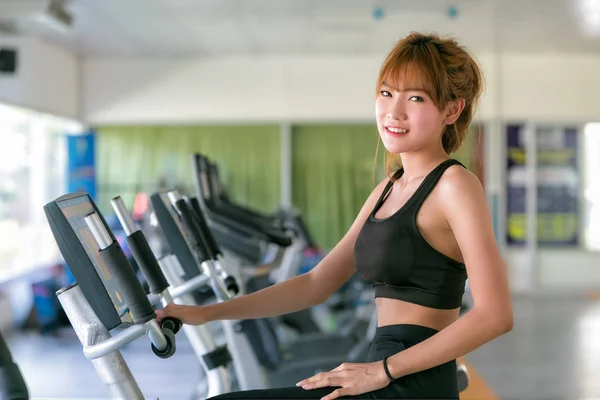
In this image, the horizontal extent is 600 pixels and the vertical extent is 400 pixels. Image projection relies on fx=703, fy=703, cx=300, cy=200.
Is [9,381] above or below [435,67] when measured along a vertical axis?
below

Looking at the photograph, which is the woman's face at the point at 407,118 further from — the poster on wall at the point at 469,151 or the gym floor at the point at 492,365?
the gym floor at the point at 492,365

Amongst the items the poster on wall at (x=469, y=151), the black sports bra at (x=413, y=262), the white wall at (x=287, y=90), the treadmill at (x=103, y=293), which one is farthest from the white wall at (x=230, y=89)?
the black sports bra at (x=413, y=262)

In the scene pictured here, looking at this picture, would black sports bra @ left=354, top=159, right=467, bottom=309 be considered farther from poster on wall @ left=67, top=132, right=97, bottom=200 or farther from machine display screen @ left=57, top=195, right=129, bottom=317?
poster on wall @ left=67, top=132, right=97, bottom=200

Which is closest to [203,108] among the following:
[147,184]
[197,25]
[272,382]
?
[147,184]

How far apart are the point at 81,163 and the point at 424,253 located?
631cm

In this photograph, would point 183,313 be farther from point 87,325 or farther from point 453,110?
point 453,110

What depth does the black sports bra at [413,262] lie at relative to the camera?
3.97 ft

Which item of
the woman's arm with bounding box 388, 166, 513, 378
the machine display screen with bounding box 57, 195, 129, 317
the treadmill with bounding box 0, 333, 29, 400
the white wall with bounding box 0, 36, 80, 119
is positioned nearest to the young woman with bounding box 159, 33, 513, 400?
the woman's arm with bounding box 388, 166, 513, 378

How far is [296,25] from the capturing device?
638cm

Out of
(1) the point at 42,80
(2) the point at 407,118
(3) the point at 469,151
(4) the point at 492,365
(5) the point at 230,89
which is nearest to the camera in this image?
(2) the point at 407,118

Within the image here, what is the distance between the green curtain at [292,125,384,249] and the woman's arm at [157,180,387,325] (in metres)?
6.47

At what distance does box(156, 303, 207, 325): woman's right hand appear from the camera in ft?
4.31

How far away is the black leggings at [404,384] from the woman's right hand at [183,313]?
171 millimetres

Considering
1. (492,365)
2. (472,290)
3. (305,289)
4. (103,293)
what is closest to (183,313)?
(103,293)
